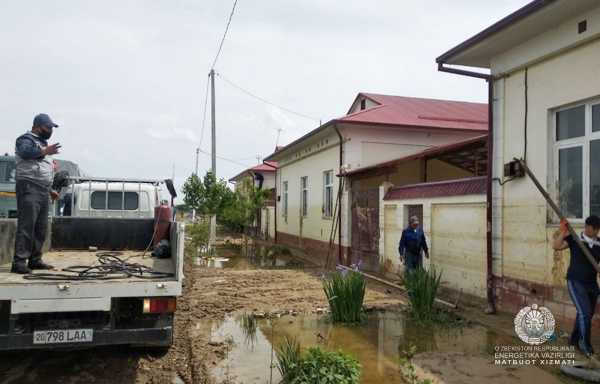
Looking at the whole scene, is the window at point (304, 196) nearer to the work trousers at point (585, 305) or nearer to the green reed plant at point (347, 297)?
the green reed plant at point (347, 297)

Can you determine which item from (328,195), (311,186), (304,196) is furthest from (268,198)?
(328,195)

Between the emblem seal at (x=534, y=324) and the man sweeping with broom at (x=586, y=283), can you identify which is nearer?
the man sweeping with broom at (x=586, y=283)

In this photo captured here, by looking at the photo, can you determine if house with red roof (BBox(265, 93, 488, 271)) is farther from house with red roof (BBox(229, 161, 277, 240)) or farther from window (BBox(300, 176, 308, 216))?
house with red roof (BBox(229, 161, 277, 240))

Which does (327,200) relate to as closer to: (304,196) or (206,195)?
(304,196)

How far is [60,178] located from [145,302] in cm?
375

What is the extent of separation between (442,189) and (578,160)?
112 inches

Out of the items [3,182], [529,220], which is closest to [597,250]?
[529,220]

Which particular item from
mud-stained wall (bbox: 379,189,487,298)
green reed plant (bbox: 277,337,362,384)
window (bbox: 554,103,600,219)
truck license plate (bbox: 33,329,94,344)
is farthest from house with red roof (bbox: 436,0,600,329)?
truck license plate (bbox: 33,329,94,344)

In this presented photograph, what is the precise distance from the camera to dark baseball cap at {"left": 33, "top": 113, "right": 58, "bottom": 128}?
457 centimetres

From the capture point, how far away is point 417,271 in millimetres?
6629

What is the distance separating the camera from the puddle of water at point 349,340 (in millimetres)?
4645

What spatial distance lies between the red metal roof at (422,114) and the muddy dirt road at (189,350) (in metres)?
5.53

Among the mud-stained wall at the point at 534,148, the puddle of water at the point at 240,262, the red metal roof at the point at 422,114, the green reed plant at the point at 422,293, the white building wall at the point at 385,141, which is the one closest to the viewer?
the mud-stained wall at the point at 534,148

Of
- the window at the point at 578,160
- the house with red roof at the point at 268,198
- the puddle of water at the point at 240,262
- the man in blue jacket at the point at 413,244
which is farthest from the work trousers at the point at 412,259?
the house with red roof at the point at 268,198
